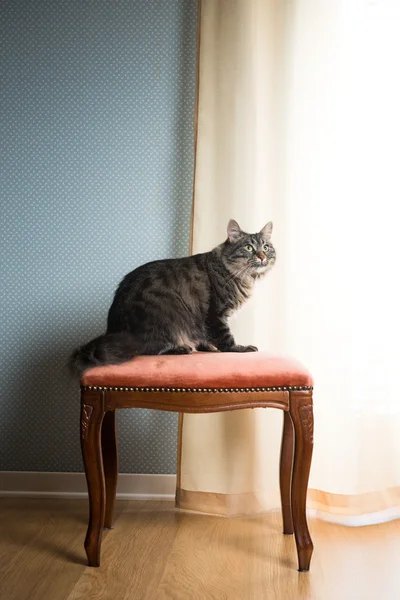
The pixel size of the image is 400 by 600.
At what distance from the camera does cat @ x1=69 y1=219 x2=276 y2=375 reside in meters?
2.05

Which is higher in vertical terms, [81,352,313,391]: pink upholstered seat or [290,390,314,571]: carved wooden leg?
[81,352,313,391]: pink upholstered seat

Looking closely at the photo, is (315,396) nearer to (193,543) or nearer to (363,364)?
(363,364)

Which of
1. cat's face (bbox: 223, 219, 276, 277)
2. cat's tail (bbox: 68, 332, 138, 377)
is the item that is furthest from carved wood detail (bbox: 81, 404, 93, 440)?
cat's face (bbox: 223, 219, 276, 277)

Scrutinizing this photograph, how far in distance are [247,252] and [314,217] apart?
37 centimetres

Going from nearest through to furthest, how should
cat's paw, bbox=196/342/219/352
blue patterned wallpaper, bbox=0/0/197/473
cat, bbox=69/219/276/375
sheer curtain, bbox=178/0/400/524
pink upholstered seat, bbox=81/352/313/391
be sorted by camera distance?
pink upholstered seat, bbox=81/352/313/391 → cat, bbox=69/219/276/375 → cat's paw, bbox=196/342/219/352 → sheer curtain, bbox=178/0/400/524 → blue patterned wallpaper, bbox=0/0/197/473

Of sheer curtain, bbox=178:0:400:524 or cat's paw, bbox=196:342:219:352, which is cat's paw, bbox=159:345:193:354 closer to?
cat's paw, bbox=196:342:219:352

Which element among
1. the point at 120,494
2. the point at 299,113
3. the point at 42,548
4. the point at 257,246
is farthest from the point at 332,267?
the point at 42,548

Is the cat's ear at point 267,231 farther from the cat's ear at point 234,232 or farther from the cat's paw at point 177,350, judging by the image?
the cat's paw at point 177,350

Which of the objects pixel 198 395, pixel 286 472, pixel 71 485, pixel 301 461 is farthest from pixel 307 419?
pixel 71 485

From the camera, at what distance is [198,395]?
1.88 m

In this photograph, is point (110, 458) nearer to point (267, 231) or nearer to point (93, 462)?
point (93, 462)

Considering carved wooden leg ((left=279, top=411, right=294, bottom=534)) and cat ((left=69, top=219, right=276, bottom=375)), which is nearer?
cat ((left=69, top=219, right=276, bottom=375))

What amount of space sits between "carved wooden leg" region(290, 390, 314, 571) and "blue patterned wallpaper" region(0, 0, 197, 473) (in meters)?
0.82

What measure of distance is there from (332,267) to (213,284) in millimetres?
491
